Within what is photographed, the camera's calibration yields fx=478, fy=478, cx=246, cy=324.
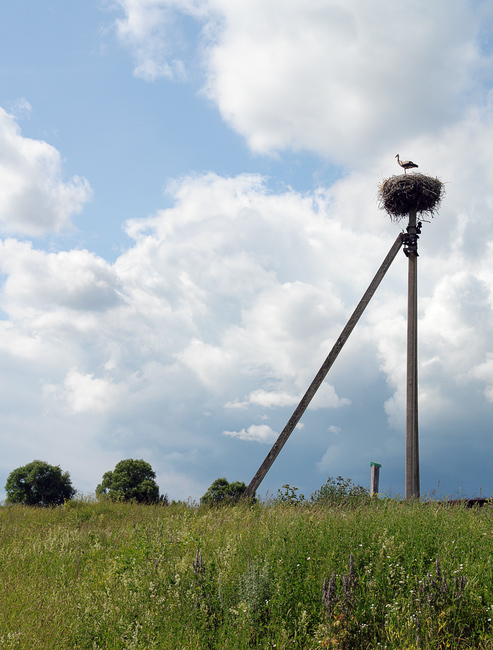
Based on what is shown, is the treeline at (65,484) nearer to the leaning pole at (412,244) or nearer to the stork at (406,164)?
the leaning pole at (412,244)

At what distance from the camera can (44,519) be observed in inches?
386

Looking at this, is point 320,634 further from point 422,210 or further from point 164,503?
point 422,210

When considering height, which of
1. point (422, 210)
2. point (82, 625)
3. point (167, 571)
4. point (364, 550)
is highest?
point (422, 210)

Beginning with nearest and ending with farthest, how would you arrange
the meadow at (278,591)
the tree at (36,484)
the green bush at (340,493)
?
the meadow at (278,591), the green bush at (340,493), the tree at (36,484)

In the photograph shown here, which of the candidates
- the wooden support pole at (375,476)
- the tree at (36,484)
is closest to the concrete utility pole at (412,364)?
→ the wooden support pole at (375,476)

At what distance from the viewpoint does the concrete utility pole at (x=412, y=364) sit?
11734 mm

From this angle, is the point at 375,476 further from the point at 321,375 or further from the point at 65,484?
the point at 65,484

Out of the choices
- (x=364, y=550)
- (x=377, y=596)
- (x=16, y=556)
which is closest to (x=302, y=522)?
(x=364, y=550)

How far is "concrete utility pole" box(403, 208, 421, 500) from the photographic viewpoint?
11734mm

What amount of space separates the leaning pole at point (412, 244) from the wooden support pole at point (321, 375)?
2.51 ft

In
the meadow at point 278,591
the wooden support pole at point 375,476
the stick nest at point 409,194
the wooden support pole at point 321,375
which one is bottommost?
the meadow at point 278,591

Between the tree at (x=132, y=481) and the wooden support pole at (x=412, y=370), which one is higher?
the wooden support pole at (x=412, y=370)

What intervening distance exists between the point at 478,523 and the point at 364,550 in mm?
2138

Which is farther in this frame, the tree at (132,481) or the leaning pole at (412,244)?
the tree at (132,481)
